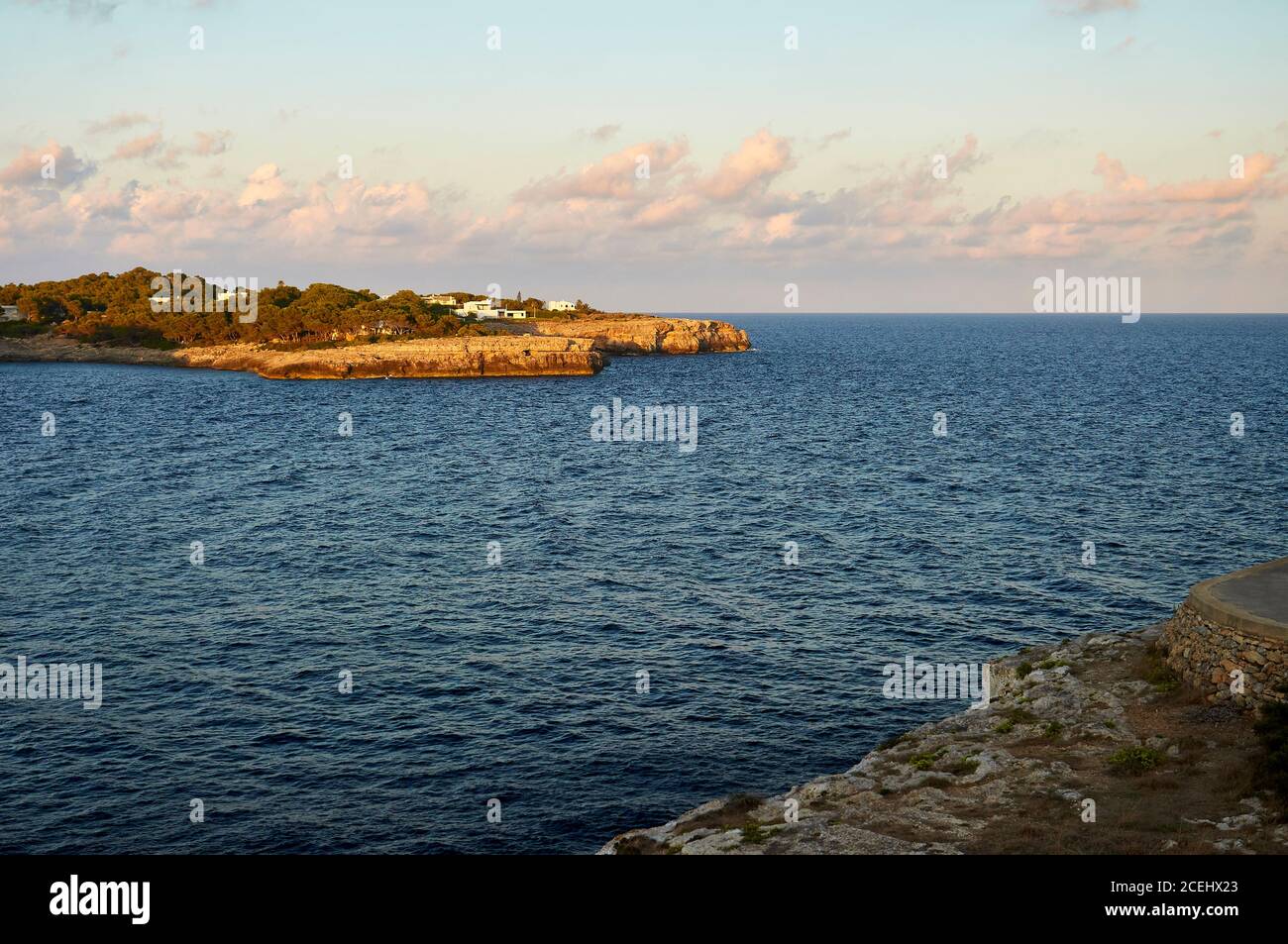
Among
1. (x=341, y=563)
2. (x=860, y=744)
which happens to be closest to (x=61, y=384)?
(x=341, y=563)

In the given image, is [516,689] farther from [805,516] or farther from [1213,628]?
[805,516]

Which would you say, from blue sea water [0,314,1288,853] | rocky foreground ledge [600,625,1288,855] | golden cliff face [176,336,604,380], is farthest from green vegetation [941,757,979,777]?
golden cliff face [176,336,604,380]

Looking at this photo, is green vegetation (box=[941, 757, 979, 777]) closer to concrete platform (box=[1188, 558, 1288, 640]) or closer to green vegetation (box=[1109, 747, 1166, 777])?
green vegetation (box=[1109, 747, 1166, 777])

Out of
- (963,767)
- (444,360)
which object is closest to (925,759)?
(963,767)

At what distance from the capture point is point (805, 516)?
63.8 m

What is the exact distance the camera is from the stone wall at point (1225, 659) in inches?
1022

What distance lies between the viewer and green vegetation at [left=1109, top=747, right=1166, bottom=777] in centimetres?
2478

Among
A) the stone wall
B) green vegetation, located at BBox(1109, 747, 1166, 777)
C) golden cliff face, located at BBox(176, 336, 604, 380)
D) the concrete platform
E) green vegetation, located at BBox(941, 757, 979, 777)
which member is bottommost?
green vegetation, located at BBox(941, 757, 979, 777)

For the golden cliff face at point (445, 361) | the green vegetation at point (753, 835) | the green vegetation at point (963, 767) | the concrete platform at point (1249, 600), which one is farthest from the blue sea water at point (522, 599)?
the golden cliff face at point (445, 361)

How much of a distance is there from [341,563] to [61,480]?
3428cm

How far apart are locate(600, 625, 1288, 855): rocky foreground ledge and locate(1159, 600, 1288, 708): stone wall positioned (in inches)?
17.7

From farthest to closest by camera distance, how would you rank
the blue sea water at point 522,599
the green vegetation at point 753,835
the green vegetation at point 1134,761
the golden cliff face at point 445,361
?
the golden cliff face at point 445,361 → the blue sea water at point 522,599 → the green vegetation at point 1134,761 → the green vegetation at point 753,835

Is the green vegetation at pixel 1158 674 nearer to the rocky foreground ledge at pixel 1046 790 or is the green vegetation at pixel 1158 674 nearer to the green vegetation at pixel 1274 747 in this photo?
the rocky foreground ledge at pixel 1046 790

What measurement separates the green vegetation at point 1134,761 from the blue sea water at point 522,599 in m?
8.45
